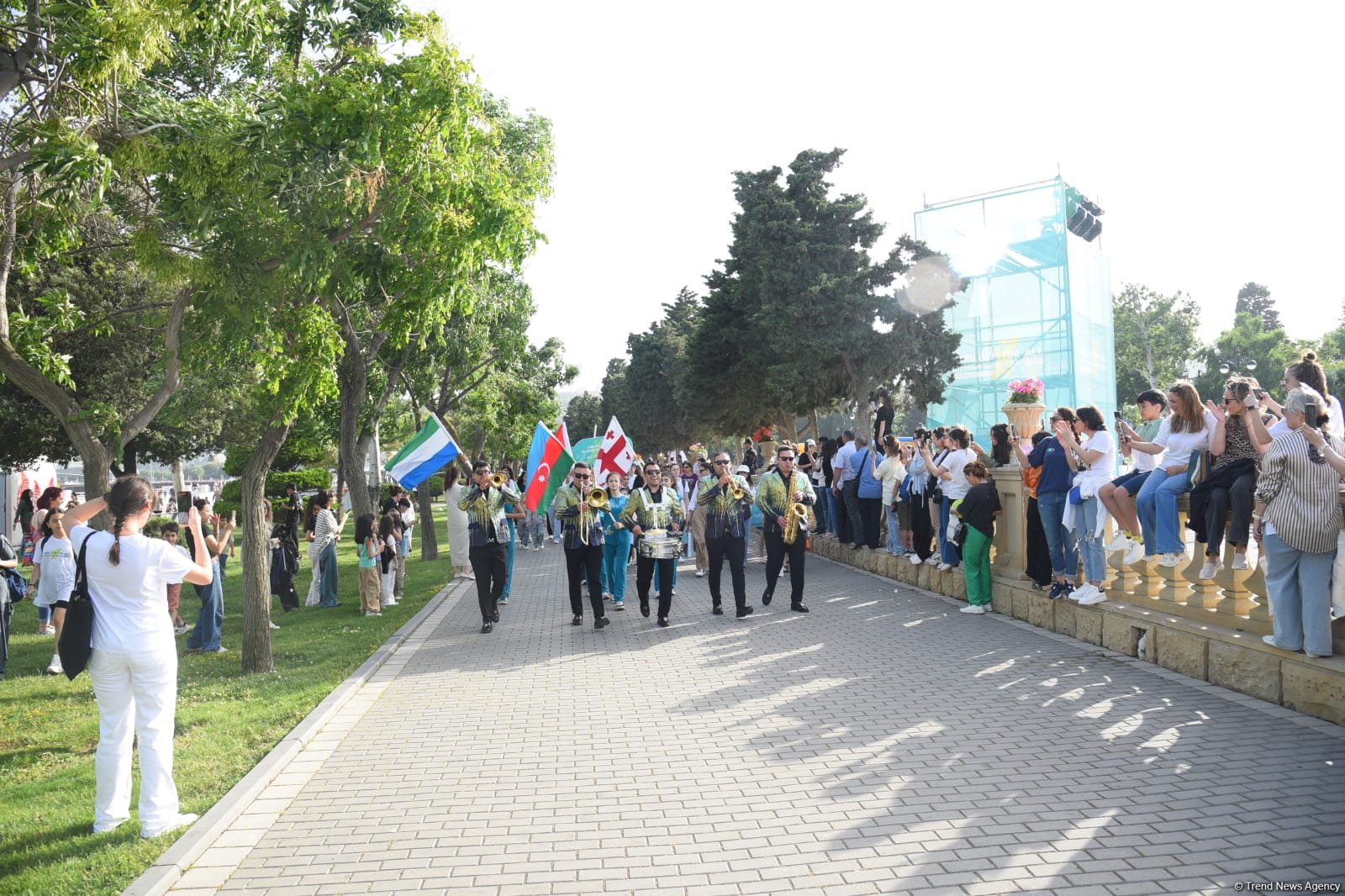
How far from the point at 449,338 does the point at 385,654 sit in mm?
11802

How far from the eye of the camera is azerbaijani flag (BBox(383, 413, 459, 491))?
13.6 m

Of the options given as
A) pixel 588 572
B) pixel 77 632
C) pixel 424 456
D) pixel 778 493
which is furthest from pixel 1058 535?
pixel 77 632

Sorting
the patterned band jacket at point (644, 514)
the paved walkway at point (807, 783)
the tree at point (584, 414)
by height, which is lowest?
the paved walkway at point (807, 783)

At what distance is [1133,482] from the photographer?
9148 mm

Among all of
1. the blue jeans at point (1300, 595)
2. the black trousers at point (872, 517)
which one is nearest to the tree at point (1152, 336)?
the black trousers at point (872, 517)

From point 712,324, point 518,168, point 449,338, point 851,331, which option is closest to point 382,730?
point 518,168

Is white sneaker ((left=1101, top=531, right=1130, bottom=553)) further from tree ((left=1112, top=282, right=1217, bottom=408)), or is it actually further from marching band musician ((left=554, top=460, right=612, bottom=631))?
tree ((left=1112, top=282, right=1217, bottom=408))

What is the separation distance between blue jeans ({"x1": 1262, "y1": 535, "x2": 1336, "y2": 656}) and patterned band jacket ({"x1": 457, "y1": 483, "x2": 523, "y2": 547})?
8.34 metres

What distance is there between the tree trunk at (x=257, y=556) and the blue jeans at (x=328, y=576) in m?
5.72

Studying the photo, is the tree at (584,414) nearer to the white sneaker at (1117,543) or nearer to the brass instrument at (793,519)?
the brass instrument at (793,519)

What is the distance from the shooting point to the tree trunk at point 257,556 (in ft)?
33.3

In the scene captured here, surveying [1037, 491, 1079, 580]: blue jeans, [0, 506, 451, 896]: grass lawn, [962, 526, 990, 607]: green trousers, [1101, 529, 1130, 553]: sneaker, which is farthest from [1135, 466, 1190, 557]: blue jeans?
[0, 506, 451, 896]: grass lawn

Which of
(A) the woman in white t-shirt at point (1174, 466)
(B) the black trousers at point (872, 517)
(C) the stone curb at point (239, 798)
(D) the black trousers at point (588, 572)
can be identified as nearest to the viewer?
(C) the stone curb at point (239, 798)

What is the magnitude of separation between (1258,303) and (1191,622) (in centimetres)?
11759
